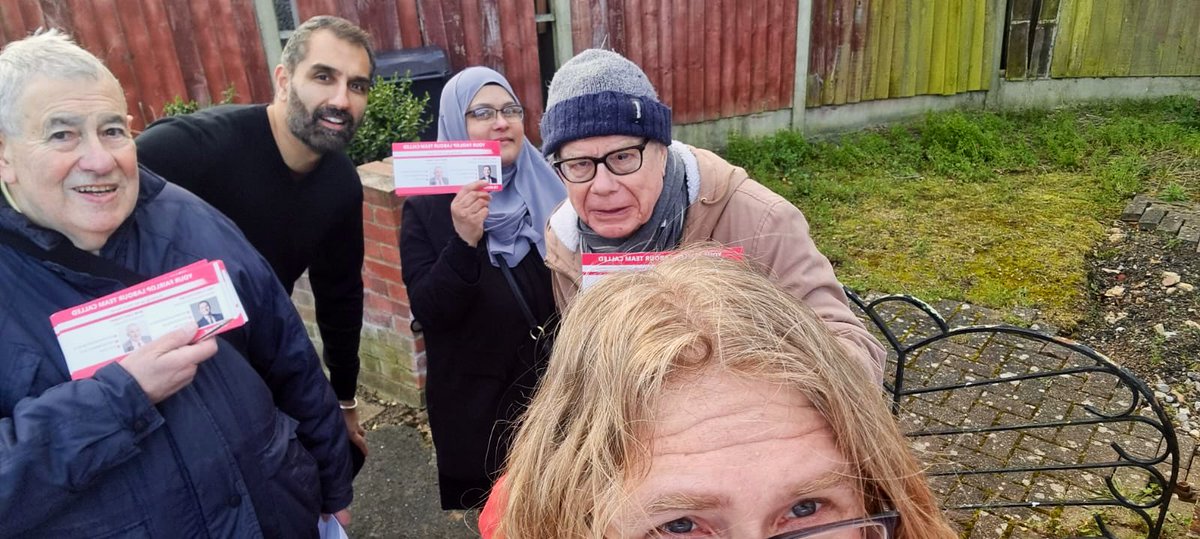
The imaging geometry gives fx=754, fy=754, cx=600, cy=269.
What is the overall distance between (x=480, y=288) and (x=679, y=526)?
1658mm

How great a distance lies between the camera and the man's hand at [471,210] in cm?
251

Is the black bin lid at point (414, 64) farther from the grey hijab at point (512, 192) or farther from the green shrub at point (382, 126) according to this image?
the grey hijab at point (512, 192)

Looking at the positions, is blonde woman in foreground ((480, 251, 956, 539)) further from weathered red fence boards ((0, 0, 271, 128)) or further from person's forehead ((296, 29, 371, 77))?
weathered red fence boards ((0, 0, 271, 128))

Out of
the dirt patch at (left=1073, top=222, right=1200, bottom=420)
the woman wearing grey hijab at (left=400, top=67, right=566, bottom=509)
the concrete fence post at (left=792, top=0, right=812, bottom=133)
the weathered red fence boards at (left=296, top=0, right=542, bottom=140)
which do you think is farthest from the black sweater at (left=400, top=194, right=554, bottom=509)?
the concrete fence post at (left=792, top=0, right=812, bottom=133)

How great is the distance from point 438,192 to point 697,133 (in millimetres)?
5589

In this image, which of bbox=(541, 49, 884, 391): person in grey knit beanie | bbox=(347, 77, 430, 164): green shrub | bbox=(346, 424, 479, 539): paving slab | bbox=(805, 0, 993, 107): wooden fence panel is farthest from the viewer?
bbox=(805, 0, 993, 107): wooden fence panel

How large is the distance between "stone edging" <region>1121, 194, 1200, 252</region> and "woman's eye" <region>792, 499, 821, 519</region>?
564 centimetres

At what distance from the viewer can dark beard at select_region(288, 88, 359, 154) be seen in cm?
279

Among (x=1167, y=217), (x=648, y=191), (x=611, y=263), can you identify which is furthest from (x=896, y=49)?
(x=611, y=263)

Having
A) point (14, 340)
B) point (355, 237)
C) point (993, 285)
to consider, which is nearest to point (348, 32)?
point (355, 237)

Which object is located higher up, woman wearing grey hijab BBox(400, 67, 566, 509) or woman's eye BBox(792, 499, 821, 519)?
woman's eye BBox(792, 499, 821, 519)

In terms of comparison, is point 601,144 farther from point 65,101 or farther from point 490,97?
point 65,101

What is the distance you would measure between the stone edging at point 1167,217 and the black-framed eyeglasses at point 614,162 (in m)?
5.16

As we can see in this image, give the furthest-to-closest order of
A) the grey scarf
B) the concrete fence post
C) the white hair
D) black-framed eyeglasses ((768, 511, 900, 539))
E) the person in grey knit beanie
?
the concrete fence post < the grey scarf < the person in grey knit beanie < the white hair < black-framed eyeglasses ((768, 511, 900, 539))
